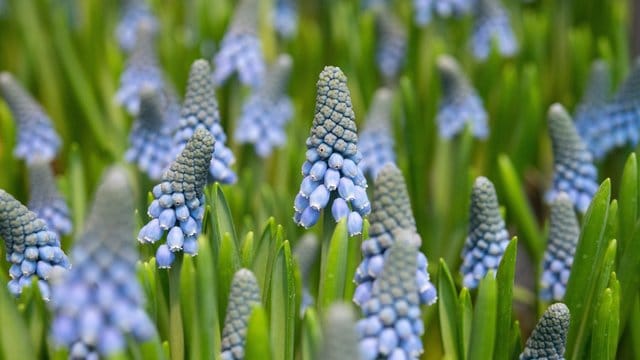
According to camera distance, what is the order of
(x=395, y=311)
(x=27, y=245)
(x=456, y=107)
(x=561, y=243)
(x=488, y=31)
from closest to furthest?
(x=395, y=311)
(x=27, y=245)
(x=561, y=243)
(x=456, y=107)
(x=488, y=31)

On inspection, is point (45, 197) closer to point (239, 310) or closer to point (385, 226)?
point (239, 310)

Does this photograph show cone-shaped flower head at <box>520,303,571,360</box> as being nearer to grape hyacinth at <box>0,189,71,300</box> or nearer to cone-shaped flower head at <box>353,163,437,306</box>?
cone-shaped flower head at <box>353,163,437,306</box>

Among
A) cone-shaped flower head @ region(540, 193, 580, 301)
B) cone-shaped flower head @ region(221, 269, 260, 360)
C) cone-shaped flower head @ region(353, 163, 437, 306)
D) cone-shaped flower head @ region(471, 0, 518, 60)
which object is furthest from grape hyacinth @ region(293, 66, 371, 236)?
cone-shaped flower head @ region(471, 0, 518, 60)

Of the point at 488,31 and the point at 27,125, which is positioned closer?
the point at 27,125

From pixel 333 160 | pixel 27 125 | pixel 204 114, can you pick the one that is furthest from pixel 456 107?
pixel 27 125

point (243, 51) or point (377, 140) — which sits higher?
point (243, 51)

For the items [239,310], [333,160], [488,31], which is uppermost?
[488,31]

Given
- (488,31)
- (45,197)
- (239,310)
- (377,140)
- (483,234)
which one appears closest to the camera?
(239,310)
